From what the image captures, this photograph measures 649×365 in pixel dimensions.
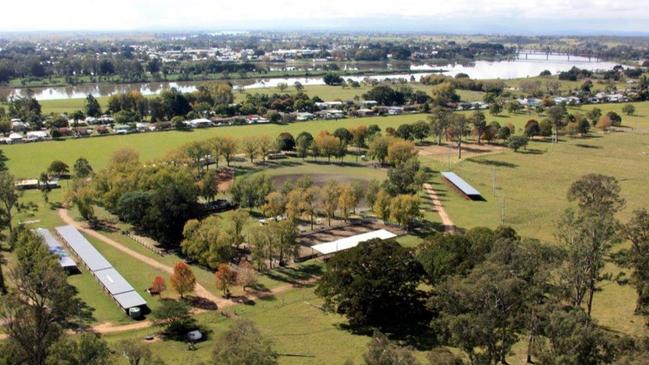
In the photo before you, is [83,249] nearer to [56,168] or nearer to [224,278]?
[224,278]

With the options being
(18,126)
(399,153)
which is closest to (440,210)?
(399,153)

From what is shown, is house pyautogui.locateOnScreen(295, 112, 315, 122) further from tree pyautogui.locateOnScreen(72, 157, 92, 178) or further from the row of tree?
the row of tree

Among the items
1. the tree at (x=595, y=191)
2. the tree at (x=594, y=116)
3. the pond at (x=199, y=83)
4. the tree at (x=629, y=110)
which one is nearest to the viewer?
the tree at (x=595, y=191)

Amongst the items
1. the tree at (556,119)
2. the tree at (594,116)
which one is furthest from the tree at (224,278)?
the tree at (594,116)

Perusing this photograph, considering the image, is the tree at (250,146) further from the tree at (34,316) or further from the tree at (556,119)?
the tree at (556,119)

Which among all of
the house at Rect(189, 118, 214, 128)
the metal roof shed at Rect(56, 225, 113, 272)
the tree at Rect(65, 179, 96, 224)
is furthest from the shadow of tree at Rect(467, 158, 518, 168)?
the metal roof shed at Rect(56, 225, 113, 272)

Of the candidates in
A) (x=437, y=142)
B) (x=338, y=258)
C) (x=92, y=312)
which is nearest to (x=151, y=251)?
(x=92, y=312)
